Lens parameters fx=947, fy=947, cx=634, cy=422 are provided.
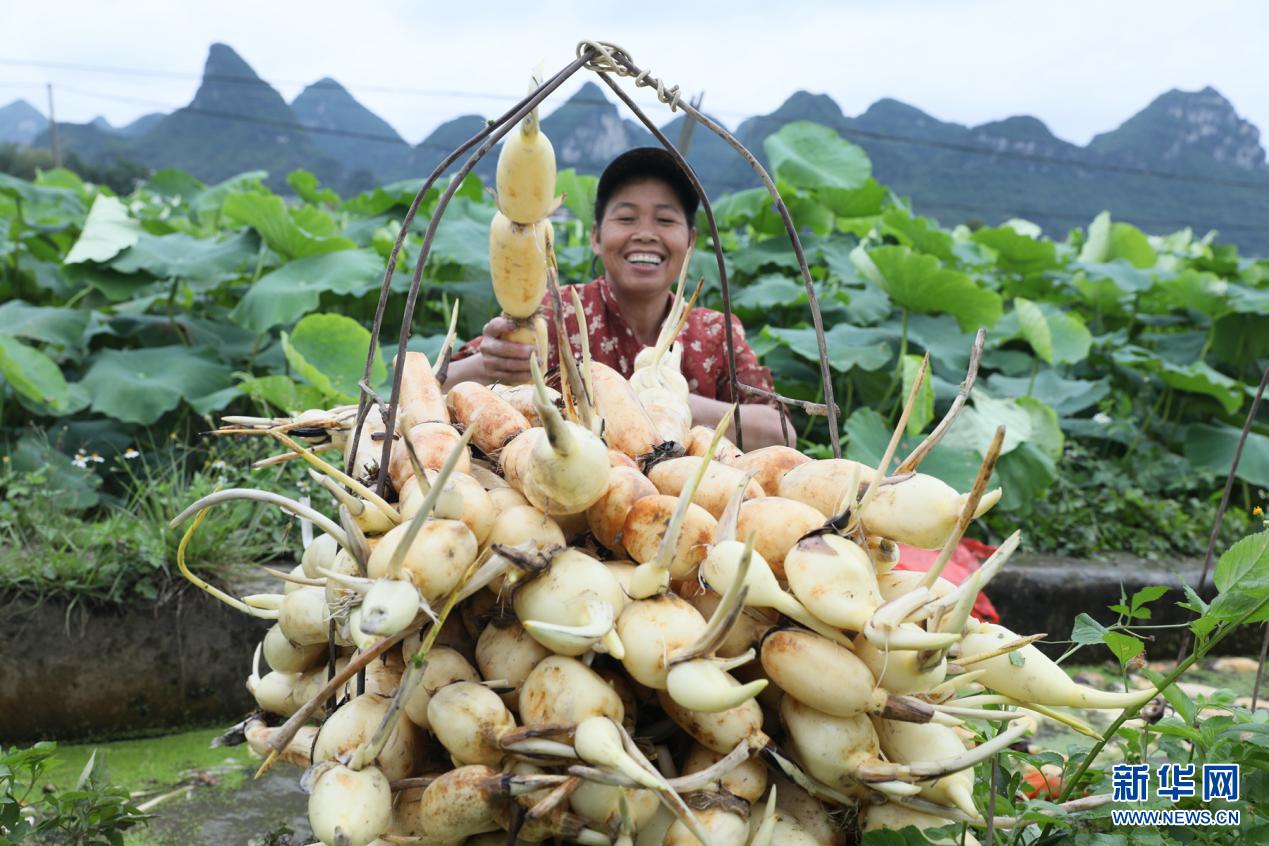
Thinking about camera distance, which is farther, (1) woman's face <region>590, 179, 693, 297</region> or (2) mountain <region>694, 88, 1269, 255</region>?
(2) mountain <region>694, 88, 1269, 255</region>

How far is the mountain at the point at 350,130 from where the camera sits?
1600 inches

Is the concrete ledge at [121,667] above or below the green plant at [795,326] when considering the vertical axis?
below

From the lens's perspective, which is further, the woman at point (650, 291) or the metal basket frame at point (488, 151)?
the woman at point (650, 291)

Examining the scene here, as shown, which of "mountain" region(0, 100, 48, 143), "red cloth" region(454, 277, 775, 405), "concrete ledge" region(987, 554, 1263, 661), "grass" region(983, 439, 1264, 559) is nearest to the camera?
"red cloth" region(454, 277, 775, 405)

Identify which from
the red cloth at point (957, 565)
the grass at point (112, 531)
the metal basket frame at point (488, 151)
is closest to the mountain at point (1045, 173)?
the grass at point (112, 531)

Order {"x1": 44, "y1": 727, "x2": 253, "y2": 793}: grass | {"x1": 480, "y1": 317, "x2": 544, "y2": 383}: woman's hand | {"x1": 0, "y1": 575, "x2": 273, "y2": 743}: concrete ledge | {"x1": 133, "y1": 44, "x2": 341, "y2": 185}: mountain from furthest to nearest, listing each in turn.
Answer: {"x1": 133, "y1": 44, "x2": 341, "y2": 185}: mountain, {"x1": 0, "y1": 575, "x2": 273, "y2": 743}: concrete ledge, {"x1": 44, "y1": 727, "x2": 253, "y2": 793}: grass, {"x1": 480, "y1": 317, "x2": 544, "y2": 383}: woman's hand

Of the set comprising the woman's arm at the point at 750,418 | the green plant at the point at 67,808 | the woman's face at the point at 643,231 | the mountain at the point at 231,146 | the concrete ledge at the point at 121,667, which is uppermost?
the mountain at the point at 231,146

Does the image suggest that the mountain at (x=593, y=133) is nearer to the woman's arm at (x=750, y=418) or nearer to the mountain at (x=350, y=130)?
the mountain at (x=350, y=130)

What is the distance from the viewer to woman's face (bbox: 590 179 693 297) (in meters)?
2.46

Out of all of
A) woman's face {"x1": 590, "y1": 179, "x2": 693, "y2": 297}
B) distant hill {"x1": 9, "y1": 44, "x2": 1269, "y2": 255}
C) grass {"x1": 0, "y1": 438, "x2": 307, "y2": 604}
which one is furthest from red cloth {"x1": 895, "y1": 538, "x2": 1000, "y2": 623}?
distant hill {"x1": 9, "y1": 44, "x2": 1269, "y2": 255}

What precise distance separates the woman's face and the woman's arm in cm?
38

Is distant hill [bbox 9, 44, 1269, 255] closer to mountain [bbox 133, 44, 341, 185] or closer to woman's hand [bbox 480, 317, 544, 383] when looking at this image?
mountain [bbox 133, 44, 341, 185]

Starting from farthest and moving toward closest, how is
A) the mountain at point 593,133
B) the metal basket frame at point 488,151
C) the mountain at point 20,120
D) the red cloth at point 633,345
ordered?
the mountain at point 20,120, the mountain at point 593,133, the red cloth at point 633,345, the metal basket frame at point 488,151

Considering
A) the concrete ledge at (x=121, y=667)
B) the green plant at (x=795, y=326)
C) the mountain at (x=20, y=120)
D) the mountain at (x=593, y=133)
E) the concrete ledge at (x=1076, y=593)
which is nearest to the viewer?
the concrete ledge at (x=121, y=667)
